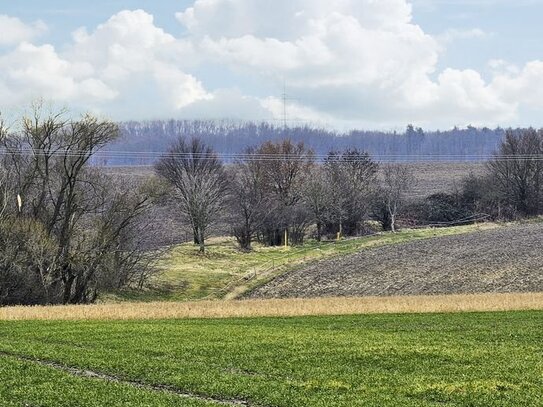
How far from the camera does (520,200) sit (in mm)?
118812

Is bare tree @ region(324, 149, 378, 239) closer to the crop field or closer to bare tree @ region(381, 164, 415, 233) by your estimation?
bare tree @ region(381, 164, 415, 233)

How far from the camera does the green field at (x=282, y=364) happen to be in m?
18.3

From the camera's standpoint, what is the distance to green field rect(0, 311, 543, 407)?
60.1 feet

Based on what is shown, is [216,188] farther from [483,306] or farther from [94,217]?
[483,306]

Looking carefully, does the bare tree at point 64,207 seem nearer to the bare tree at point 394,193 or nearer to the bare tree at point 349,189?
the bare tree at point 349,189

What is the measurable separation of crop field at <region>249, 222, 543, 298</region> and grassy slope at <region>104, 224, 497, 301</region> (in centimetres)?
412

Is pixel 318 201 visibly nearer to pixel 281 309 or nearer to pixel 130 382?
pixel 281 309

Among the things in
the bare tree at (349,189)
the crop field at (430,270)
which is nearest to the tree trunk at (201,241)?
the crop field at (430,270)

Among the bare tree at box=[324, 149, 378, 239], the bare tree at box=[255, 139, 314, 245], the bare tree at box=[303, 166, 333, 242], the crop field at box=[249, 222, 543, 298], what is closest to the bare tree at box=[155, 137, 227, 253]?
the bare tree at box=[255, 139, 314, 245]

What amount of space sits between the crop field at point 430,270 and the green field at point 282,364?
27306mm

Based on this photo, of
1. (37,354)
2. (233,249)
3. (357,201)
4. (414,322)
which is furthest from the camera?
(357,201)

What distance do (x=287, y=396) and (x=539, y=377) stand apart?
23.1 feet

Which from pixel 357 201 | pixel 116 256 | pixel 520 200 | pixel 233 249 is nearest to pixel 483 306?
pixel 116 256

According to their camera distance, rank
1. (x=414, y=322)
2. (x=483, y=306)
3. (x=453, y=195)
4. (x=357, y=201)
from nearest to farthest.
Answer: (x=414, y=322) < (x=483, y=306) < (x=357, y=201) < (x=453, y=195)
